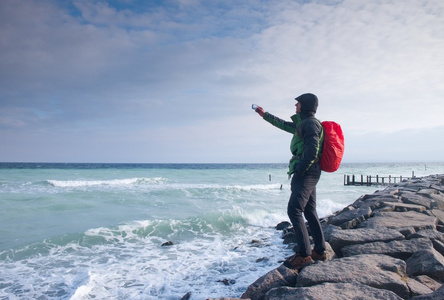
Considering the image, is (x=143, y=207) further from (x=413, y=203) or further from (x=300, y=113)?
(x=300, y=113)

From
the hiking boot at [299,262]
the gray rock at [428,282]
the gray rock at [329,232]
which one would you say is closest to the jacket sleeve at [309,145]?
the hiking boot at [299,262]

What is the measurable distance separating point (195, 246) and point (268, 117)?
4584mm

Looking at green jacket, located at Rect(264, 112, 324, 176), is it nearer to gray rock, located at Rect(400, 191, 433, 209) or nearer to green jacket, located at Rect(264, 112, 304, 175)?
green jacket, located at Rect(264, 112, 304, 175)

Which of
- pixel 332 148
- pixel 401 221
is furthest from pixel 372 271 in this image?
pixel 401 221

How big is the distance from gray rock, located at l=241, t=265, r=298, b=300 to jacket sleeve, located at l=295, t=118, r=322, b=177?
1219 mm

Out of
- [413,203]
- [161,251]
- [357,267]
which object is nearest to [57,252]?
[161,251]

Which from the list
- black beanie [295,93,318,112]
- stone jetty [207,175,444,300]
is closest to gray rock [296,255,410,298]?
stone jetty [207,175,444,300]

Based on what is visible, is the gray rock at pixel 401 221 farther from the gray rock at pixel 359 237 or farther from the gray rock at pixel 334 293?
the gray rock at pixel 334 293

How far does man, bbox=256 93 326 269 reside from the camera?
11.4ft

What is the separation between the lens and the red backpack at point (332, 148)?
11.8ft

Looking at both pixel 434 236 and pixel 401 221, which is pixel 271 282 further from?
pixel 401 221

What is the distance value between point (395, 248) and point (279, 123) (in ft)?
7.45

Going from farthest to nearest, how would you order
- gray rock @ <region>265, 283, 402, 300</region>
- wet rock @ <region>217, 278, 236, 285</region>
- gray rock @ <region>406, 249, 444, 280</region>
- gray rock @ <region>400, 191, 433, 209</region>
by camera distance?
gray rock @ <region>400, 191, 433, 209</region> < wet rock @ <region>217, 278, 236, 285</region> < gray rock @ <region>406, 249, 444, 280</region> < gray rock @ <region>265, 283, 402, 300</region>

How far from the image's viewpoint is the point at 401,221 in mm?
5438
